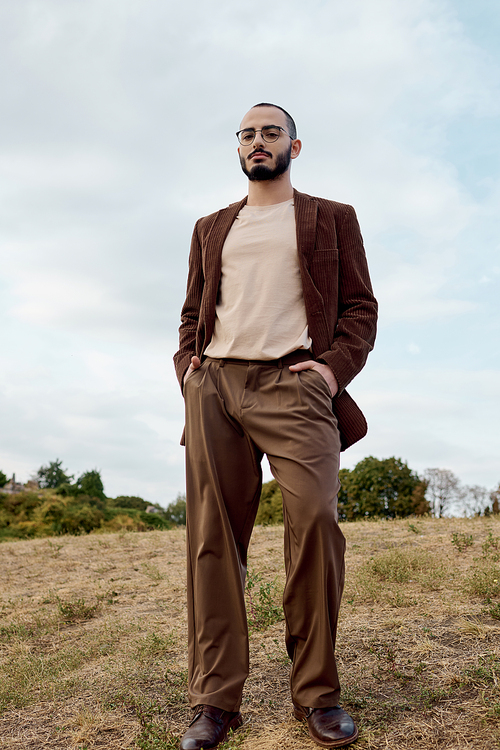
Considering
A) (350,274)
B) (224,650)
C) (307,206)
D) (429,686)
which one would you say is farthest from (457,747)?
(307,206)

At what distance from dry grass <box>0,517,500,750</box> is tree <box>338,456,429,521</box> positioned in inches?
199

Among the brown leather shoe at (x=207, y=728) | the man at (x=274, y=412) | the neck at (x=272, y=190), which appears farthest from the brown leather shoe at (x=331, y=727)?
the neck at (x=272, y=190)

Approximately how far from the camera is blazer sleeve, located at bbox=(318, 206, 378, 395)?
2.74 m

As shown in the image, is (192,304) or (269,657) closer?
(192,304)

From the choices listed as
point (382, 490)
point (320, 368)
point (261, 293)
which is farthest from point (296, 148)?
point (382, 490)

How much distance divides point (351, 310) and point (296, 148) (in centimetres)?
88

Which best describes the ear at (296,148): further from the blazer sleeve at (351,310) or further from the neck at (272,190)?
the blazer sleeve at (351,310)

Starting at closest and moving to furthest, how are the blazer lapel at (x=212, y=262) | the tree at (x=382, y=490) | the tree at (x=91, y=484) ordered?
the blazer lapel at (x=212, y=262) < the tree at (x=382, y=490) < the tree at (x=91, y=484)

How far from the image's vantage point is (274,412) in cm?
265

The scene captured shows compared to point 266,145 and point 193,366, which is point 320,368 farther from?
point 266,145

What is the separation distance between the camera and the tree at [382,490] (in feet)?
39.8

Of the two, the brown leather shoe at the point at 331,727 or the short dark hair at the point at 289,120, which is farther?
the short dark hair at the point at 289,120

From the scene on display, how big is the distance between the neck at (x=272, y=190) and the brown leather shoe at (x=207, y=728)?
2.30 meters

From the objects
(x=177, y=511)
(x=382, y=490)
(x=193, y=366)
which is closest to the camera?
(x=193, y=366)
